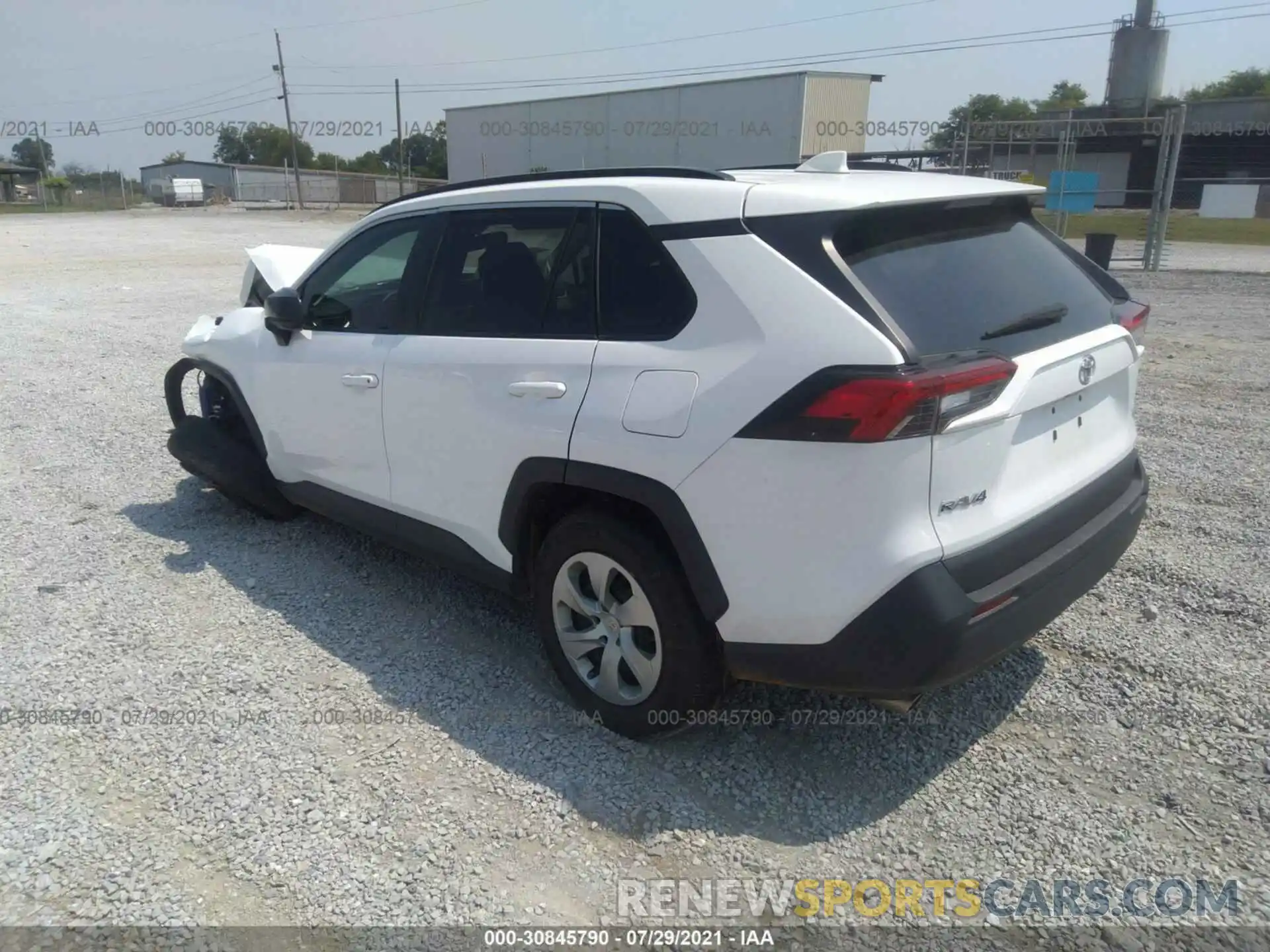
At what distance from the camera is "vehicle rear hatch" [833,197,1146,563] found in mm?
2564

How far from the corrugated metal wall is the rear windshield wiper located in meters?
37.1

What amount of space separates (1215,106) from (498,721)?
182ft

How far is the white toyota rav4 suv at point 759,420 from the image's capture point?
2539mm

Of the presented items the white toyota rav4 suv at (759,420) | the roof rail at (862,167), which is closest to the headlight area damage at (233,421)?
the white toyota rav4 suv at (759,420)

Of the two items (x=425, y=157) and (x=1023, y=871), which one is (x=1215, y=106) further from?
(x=425, y=157)

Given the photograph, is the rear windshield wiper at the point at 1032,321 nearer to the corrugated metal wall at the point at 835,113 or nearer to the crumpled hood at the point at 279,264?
the crumpled hood at the point at 279,264

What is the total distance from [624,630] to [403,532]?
1.31 metres

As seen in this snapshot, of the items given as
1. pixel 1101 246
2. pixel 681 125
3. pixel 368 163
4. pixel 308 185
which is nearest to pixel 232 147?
pixel 368 163

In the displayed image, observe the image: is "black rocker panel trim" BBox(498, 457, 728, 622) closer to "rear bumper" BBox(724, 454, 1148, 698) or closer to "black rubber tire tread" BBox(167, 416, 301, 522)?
"rear bumper" BBox(724, 454, 1148, 698)

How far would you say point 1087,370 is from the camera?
2982mm

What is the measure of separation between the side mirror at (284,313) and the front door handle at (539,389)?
5.15 feet

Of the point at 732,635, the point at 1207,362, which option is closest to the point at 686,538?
the point at 732,635

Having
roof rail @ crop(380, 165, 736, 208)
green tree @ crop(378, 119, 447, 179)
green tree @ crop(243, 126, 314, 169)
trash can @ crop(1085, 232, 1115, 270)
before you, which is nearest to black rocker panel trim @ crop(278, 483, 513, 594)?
roof rail @ crop(380, 165, 736, 208)

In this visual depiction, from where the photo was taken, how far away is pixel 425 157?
8856 cm
